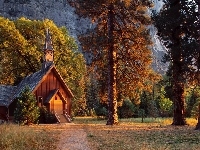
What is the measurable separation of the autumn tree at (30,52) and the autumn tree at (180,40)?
1052 inches

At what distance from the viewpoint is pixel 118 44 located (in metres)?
29.9

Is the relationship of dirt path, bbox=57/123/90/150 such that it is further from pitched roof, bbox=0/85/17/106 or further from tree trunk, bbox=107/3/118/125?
pitched roof, bbox=0/85/17/106

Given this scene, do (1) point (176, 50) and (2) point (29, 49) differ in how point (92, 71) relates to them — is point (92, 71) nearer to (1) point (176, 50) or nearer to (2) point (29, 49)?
(1) point (176, 50)

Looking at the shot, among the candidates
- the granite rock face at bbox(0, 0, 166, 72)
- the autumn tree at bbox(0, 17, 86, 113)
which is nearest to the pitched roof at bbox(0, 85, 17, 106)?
the autumn tree at bbox(0, 17, 86, 113)

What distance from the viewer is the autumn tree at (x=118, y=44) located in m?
29.4

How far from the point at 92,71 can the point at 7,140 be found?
1919cm

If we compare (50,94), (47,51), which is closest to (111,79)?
(50,94)

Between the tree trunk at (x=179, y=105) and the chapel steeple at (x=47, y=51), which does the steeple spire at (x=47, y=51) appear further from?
the tree trunk at (x=179, y=105)

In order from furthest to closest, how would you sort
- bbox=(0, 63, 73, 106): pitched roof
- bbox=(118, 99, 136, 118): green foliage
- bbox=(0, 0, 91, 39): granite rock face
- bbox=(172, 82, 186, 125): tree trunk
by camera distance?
bbox=(0, 0, 91, 39): granite rock face, bbox=(118, 99, 136, 118): green foliage, bbox=(0, 63, 73, 106): pitched roof, bbox=(172, 82, 186, 125): tree trunk

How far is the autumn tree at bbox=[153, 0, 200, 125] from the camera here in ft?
73.1

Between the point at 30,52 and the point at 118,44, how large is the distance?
75.3 ft

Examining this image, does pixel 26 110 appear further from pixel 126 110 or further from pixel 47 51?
pixel 126 110

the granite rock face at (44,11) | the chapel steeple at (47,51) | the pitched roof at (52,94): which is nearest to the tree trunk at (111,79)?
the pitched roof at (52,94)

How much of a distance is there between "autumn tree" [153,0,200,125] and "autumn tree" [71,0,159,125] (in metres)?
4.15
